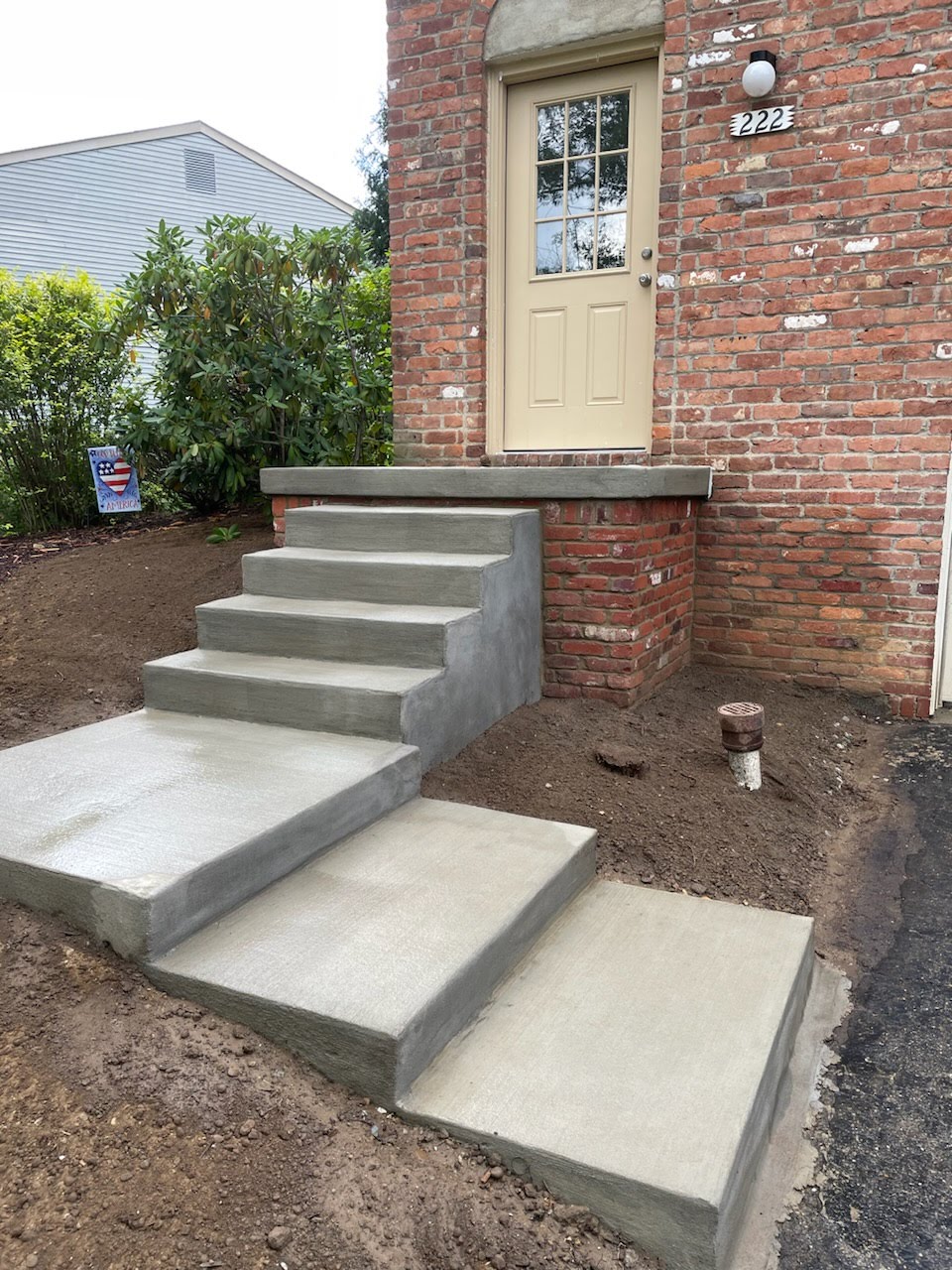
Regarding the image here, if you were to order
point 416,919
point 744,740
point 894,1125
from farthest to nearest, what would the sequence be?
1. point 744,740
2. point 416,919
3. point 894,1125

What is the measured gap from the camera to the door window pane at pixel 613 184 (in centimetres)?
493

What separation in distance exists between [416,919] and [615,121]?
4.37 meters

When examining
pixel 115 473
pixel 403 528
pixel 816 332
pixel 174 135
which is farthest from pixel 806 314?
pixel 174 135

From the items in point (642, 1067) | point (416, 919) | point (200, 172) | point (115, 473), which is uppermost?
point (200, 172)

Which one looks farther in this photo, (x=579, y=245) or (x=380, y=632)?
(x=579, y=245)

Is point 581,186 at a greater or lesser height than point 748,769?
greater

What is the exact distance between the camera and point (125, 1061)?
1835 millimetres

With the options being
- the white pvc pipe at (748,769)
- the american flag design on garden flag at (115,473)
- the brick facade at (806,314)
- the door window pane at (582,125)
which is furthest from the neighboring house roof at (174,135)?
the white pvc pipe at (748,769)

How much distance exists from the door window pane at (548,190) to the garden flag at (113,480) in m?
3.82

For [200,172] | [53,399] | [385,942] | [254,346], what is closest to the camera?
[385,942]

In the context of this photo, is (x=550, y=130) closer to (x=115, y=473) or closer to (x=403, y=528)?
(x=403, y=528)

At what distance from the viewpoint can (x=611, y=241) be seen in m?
5.00

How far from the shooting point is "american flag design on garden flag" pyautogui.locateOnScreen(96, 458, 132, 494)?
7.35 m

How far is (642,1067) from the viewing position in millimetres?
1920
